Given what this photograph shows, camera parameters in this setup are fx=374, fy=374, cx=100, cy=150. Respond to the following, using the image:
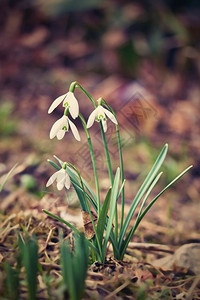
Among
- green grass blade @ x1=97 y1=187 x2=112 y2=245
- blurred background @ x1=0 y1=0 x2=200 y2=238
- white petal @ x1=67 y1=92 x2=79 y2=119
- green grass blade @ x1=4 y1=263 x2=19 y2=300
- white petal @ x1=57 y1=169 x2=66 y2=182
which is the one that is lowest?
green grass blade @ x1=4 y1=263 x2=19 y2=300

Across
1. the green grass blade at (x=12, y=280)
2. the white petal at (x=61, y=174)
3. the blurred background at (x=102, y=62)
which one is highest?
the blurred background at (x=102, y=62)

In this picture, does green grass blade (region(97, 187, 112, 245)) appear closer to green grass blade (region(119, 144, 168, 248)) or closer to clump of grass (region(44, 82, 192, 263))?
clump of grass (region(44, 82, 192, 263))

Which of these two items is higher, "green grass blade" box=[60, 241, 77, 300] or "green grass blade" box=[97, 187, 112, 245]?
"green grass blade" box=[97, 187, 112, 245]

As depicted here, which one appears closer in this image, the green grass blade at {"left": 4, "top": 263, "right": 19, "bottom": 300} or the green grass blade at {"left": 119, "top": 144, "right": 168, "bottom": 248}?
the green grass blade at {"left": 4, "top": 263, "right": 19, "bottom": 300}

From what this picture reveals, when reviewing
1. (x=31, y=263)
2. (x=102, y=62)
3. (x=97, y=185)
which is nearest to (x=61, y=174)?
(x=97, y=185)

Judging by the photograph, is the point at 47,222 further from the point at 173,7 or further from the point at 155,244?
the point at 173,7

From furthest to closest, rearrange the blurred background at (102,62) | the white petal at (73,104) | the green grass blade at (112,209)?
the blurred background at (102,62)
the green grass blade at (112,209)
the white petal at (73,104)

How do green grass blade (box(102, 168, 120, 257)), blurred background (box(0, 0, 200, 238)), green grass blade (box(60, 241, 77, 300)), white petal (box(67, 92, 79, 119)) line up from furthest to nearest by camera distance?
blurred background (box(0, 0, 200, 238)) → green grass blade (box(102, 168, 120, 257)) → white petal (box(67, 92, 79, 119)) → green grass blade (box(60, 241, 77, 300))

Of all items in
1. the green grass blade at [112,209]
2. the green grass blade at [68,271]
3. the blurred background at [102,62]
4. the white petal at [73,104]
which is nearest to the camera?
the green grass blade at [68,271]

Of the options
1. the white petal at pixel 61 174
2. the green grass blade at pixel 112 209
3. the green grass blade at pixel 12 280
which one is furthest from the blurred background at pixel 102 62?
the green grass blade at pixel 12 280

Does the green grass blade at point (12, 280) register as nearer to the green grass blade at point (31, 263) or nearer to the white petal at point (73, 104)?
the green grass blade at point (31, 263)

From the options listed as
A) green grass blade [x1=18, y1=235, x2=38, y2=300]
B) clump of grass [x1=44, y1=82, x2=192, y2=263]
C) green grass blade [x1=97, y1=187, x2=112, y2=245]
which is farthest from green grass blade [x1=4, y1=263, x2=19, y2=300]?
green grass blade [x1=97, y1=187, x2=112, y2=245]
